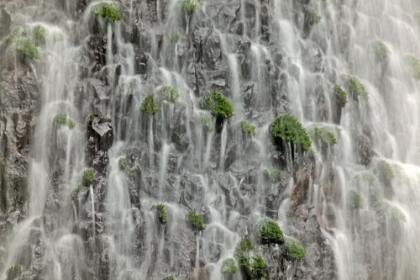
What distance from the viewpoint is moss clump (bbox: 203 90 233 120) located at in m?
15.7

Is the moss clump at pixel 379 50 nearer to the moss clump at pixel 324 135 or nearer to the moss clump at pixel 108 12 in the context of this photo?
the moss clump at pixel 324 135

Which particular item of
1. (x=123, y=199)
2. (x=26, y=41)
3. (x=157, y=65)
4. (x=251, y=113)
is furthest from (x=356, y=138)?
(x=26, y=41)

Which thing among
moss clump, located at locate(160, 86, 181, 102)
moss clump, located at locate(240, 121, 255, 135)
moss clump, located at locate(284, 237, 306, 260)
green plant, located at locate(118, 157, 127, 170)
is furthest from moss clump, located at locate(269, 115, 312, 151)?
green plant, located at locate(118, 157, 127, 170)

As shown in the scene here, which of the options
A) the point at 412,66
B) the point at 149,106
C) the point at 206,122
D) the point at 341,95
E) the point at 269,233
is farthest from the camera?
the point at 412,66

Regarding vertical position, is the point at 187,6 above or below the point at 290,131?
above

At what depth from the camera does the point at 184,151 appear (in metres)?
15.1

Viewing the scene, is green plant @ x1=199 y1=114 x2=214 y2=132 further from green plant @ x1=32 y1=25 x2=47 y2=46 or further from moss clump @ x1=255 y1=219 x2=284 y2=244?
green plant @ x1=32 y1=25 x2=47 y2=46

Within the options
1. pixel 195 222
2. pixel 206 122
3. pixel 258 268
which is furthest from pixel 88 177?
pixel 258 268

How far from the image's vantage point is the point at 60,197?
44.4ft

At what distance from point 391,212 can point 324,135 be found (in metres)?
3.91

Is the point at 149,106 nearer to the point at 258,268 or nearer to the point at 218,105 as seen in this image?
the point at 218,105

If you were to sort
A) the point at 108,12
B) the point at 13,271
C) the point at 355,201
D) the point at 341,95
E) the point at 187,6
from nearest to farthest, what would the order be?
the point at 13,271 → the point at 108,12 → the point at 355,201 → the point at 187,6 → the point at 341,95

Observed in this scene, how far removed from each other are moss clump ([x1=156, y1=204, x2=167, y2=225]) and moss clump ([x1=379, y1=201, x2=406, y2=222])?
8564 mm

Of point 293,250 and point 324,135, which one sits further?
point 324,135
